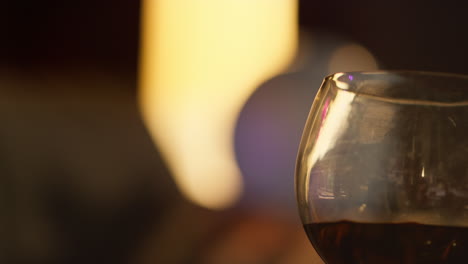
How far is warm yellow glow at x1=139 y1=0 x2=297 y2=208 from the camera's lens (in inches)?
117

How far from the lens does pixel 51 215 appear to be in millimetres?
1815

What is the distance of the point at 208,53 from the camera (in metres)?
3.04

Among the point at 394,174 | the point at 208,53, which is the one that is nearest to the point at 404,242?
the point at 394,174

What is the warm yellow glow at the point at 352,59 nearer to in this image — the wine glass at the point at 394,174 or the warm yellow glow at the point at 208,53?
the warm yellow glow at the point at 208,53

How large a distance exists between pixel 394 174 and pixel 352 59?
2.61 meters

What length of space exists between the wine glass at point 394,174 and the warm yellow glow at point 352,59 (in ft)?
8.39

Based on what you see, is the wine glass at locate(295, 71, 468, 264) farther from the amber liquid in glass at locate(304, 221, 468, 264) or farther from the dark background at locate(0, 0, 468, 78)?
the dark background at locate(0, 0, 468, 78)

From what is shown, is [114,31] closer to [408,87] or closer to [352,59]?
[352,59]

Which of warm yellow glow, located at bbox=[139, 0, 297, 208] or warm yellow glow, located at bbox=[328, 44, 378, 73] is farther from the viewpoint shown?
warm yellow glow, located at bbox=[139, 0, 297, 208]

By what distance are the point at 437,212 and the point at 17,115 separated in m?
2.01

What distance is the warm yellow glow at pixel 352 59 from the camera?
2852 millimetres

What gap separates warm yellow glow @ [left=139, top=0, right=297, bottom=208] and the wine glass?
259 centimetres

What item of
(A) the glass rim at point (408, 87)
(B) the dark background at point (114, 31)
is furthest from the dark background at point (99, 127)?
(A) the glass rim at point (408, 87)

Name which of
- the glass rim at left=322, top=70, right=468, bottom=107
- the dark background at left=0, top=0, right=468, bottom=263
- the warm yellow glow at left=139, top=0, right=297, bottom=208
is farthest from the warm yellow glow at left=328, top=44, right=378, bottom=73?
the glass rim at left=322, top=70, right=468, bottom=107
